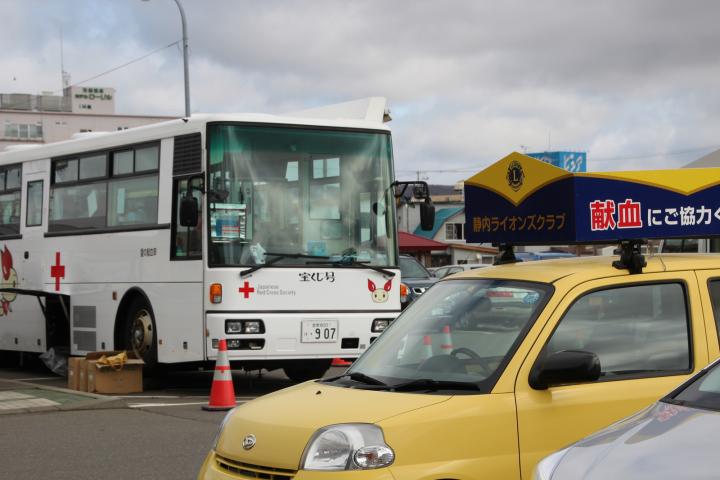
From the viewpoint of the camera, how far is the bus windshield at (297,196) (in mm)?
13977

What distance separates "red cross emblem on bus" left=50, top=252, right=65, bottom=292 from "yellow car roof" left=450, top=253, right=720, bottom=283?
11355 mm

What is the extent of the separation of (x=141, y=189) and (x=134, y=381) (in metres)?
2.56

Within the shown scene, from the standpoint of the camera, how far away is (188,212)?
13648 mm

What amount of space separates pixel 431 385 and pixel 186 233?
9.18 m

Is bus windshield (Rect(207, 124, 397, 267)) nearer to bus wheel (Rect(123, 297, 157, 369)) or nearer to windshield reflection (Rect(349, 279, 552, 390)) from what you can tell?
bus wheel (Rect(123, 297, 157, 369))

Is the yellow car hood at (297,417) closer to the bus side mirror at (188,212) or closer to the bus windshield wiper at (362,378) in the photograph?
the bus windshield wiper at (362,378)

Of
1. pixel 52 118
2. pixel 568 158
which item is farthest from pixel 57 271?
pixel 568 158

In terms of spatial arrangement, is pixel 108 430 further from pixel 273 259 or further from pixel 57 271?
pixel 57 271

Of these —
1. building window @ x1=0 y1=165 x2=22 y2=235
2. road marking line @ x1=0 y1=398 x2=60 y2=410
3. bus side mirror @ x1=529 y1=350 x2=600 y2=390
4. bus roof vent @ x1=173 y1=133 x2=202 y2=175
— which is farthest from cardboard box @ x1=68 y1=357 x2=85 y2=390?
bus side mirror @ x1=529 y1=350 x2=600 y2=390

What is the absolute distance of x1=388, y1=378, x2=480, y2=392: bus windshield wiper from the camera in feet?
18.0

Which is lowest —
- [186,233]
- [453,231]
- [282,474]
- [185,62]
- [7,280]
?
[282,474]

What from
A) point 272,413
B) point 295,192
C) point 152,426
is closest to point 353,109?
point 295,192

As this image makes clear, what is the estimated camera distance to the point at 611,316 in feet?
19.3

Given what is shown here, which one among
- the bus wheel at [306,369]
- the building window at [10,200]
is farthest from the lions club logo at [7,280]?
the bus wheel at [306,369]
